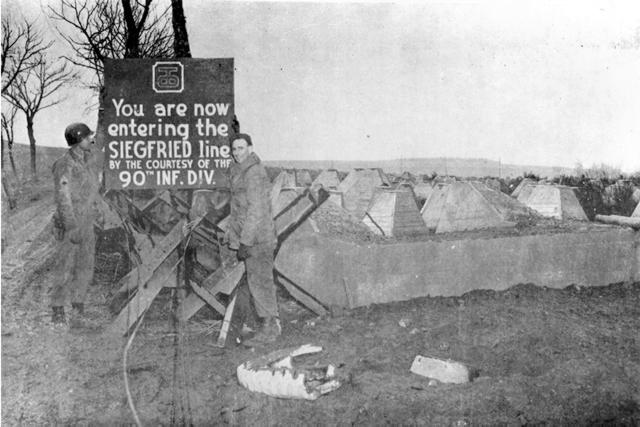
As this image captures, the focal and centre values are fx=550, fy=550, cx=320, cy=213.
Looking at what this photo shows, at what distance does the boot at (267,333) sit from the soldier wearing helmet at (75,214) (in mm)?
1760

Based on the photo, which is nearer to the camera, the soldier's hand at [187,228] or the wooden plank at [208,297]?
the wooden plank at [208,297]

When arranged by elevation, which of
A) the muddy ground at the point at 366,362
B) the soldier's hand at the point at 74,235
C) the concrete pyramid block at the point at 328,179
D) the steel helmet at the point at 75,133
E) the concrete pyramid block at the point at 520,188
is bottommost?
the muddy ground at the point at 366,362

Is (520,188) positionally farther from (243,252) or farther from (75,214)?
(75,214)

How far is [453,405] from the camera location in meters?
3.60

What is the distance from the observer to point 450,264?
17.8 ft

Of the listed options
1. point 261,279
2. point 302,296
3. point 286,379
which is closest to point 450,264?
point 302,296

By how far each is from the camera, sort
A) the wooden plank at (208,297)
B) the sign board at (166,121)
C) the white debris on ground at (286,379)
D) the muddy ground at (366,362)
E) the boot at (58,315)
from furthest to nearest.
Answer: the sign board at (166,121)
the boot at (58,315)
the wooden plank at (208,297)
the white debris on ground at (286,379)
the muddy ground at (366,362)

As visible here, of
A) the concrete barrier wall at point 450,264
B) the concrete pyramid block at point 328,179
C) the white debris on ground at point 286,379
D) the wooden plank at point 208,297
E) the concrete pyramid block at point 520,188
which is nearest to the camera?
the white debris on ground at point 286,379

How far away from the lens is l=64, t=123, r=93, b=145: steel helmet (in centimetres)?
516

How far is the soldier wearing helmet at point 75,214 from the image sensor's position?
5109mm

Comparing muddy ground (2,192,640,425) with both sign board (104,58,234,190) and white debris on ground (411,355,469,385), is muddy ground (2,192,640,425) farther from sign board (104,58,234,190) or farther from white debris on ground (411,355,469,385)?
sign board (104,58,234,190)

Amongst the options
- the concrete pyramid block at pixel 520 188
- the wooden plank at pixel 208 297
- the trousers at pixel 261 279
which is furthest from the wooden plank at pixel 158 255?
the concrete pyramid block at pixel 520 188

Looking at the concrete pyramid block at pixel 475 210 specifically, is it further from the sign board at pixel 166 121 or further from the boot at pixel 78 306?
the boot at pixel 78 306

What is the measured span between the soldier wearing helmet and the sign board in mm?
197
